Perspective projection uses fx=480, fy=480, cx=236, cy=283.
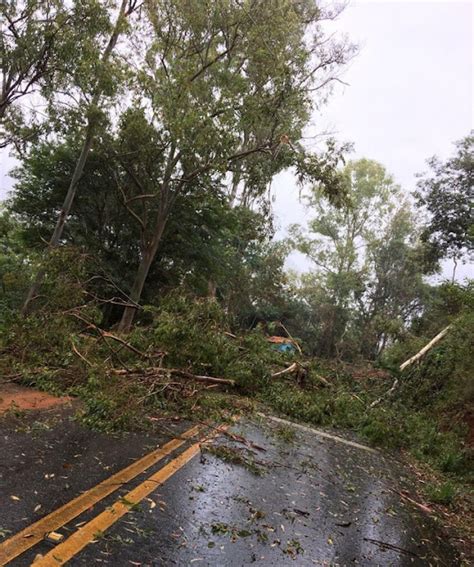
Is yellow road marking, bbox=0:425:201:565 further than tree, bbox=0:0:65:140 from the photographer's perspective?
No

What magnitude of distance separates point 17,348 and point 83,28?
29.1ft

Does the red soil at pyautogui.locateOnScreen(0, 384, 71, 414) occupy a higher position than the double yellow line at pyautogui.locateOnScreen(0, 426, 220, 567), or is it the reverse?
the double yellow line at pyautogui.locateOnScreen(0, 426, 220, 567)

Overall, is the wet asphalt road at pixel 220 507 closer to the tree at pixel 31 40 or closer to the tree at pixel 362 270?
the tree at pixel 31 40

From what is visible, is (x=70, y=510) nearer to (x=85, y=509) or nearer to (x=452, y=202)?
(x=85, y=509)

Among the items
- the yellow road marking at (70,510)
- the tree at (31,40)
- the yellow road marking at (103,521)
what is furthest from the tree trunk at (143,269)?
the yellow road marking at (103,521)

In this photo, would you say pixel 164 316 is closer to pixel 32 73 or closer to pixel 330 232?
pixel 32 73

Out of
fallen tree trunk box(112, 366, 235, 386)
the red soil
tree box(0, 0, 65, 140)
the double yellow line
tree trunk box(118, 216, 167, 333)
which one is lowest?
the red soil

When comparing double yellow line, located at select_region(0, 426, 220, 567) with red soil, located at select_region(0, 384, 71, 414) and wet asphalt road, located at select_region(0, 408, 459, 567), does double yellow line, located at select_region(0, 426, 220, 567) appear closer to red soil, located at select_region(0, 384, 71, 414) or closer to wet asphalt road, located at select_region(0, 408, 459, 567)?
wet asphalt road, located at select_region(0, 408, 459, 567)

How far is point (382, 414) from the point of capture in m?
9.34

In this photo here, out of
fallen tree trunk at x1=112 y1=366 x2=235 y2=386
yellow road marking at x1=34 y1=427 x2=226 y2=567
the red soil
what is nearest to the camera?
yellow road marking at x1=34 y1=427 x2=226 y2=567

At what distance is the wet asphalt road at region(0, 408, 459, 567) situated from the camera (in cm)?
316

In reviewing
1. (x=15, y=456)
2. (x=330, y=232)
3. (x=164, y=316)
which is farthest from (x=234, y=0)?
(x=330, y=232)

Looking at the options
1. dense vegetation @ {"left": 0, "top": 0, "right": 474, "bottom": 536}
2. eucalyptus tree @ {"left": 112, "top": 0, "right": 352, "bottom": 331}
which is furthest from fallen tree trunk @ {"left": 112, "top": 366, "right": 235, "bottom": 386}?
eucalyptus tree @ {"left": 112, "top": 0, "right": 352, "bottom": 331}

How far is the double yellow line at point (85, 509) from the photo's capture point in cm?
275
